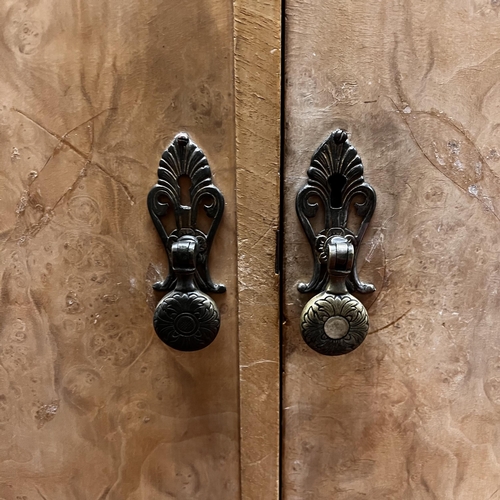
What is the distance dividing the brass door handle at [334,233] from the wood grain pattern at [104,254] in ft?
0.27

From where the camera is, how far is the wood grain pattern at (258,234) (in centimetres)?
40

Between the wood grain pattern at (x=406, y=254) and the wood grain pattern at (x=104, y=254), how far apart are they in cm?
8

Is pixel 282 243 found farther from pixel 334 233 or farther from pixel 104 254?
pixel 104 254

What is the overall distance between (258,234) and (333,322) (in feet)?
0.38

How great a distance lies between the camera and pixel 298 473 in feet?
1.61

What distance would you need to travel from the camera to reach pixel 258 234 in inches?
17.0

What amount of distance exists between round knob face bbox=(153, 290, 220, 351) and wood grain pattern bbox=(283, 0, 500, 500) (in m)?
0.09

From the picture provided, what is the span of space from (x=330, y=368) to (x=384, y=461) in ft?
0.45

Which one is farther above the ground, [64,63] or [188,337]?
[64,63]

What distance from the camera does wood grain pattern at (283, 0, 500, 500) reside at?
41 cm

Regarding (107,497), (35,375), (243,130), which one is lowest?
(107,497)

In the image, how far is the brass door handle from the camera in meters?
0.42

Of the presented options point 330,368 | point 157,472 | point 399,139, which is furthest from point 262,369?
point 399,139

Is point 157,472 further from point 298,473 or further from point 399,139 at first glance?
point 399,139
